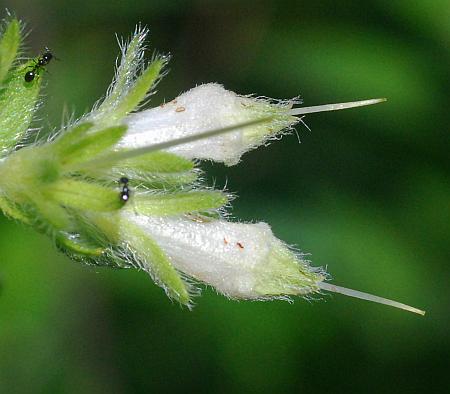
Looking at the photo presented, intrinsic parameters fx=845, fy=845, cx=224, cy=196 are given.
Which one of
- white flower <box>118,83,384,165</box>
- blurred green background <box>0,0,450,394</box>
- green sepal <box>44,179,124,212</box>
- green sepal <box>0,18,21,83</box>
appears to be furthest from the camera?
blurred green background <box>0,0,450,394</box>

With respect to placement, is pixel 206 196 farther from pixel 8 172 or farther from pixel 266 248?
pixel 8 172

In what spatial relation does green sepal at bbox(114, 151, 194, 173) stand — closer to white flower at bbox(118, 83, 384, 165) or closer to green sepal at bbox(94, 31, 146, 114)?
white flower at bbox(118, 83, 384, 165)

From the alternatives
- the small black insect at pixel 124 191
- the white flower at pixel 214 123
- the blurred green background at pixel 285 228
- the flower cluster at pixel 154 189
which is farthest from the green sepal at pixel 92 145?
the blurred green background at pixel 285 228

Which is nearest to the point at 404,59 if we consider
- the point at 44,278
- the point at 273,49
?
the point at 273,49

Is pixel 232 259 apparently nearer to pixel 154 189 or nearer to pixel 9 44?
pixel 154 189

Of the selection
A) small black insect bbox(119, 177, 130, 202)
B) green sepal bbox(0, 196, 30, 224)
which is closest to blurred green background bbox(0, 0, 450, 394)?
green sepal bbox(0, 196, 30, 224)

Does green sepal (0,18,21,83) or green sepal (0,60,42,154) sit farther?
green sepal (0,60,42,154)
